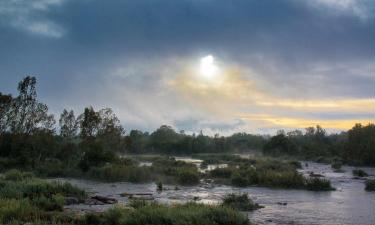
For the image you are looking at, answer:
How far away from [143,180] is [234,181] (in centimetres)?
902

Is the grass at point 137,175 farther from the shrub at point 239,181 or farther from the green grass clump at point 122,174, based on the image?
the shrub at point 239,181

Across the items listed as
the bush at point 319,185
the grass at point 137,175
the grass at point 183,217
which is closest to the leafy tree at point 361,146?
the grass at point 137,175

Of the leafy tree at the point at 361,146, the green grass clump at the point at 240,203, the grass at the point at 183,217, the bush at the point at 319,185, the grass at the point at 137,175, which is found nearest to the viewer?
the grass at the point at 183,217

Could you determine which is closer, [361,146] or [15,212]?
[15,212]

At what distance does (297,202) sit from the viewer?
34.3 m

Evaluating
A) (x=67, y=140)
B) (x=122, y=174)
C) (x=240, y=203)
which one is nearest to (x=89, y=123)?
(x=67, y=140)

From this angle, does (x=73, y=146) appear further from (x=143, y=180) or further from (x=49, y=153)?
(x=143, y=180)

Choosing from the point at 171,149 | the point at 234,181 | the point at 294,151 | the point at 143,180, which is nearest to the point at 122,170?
the point at 143,180

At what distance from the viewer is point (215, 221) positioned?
1991cm

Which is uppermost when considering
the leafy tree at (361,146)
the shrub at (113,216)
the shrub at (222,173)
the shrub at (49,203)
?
the leafy tree at (361,146)

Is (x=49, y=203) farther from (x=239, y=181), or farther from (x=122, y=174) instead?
(x=122, y=174)

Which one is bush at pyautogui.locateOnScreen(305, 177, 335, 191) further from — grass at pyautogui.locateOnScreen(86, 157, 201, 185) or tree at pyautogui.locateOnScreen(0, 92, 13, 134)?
tree at pyautogui.locateOnScreen(0, 92, 13, 134)

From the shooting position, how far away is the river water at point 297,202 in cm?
2658

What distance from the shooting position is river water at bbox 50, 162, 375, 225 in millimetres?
26578
